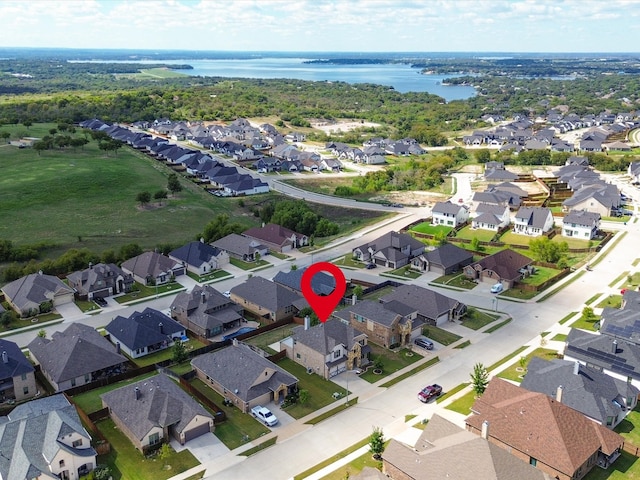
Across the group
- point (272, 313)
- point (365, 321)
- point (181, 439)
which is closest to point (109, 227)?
point (272, 313)

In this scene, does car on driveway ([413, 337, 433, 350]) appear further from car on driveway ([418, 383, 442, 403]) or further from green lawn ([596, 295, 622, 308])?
green lawn ([596, 295, 622, 308])

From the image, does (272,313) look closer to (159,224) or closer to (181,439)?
(181,439)

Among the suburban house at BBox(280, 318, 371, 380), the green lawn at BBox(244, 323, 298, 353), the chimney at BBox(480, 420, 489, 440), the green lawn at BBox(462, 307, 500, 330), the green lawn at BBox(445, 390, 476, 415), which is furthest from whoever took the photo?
the green lawn at BBox(462, 307, 500, 330)

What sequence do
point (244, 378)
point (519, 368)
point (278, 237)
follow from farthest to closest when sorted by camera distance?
point (278, 237)
point (519, 368)
point (244, 378)

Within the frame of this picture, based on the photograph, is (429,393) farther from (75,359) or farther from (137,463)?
(75,359)

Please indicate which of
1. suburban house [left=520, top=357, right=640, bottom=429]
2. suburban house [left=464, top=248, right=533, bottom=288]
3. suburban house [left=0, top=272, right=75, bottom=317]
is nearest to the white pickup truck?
suburban house [left=520, top=357, right=640, bottom=429]

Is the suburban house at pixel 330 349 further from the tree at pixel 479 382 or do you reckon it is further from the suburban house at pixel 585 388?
the suburban house at pixel 585 388

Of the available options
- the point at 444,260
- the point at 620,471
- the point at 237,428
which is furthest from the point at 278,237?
the point at 620,471
